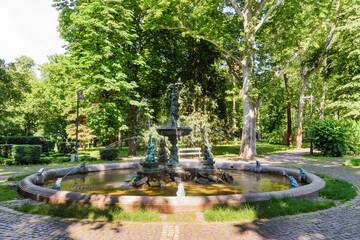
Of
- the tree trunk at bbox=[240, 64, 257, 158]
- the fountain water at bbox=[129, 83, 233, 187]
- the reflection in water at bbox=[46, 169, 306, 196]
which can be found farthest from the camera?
the tree trunk at bbox=[240, 64, 257, 158]

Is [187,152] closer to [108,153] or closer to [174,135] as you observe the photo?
[108,153]

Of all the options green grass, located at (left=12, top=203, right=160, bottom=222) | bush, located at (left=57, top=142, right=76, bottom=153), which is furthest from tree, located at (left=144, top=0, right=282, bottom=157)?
bush, located at (left=57, top=142, right=76, bottom=153)

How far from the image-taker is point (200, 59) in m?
22.4

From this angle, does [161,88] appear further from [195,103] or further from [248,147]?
[248,147]

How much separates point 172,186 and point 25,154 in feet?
41.0

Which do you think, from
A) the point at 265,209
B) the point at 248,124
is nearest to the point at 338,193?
the point at 265,209

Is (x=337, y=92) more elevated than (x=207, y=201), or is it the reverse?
(x=337, y=92)

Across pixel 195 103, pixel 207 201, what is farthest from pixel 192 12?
pixel 207 201

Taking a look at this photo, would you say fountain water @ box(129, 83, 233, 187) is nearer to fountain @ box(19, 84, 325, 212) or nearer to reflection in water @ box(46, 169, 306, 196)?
fountain @ box(19, 84, 325, 212)

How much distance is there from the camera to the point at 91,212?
4922 mm

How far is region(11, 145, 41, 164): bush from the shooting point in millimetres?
15198

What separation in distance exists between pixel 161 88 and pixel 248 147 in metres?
10.5

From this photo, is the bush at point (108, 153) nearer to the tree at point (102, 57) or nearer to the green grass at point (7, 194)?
the tree at point (102, 57)

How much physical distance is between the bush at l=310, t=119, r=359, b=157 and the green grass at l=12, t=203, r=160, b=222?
19443mm
